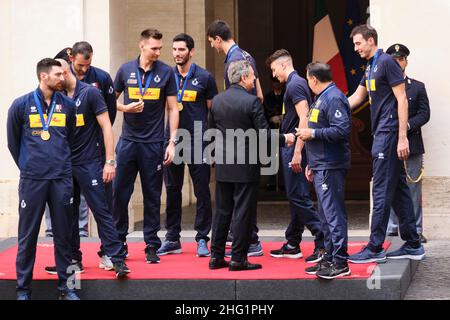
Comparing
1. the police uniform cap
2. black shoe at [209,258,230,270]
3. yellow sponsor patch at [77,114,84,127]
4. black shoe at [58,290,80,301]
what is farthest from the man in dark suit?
the police uniform cap

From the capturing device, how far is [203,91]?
10305 millimetres

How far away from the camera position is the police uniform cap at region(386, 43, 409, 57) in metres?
11.1

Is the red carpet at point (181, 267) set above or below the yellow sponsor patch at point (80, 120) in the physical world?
below


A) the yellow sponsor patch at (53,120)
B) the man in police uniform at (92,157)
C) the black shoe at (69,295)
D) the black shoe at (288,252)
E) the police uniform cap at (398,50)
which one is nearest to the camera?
the yellow sponsor patch at (53,120)

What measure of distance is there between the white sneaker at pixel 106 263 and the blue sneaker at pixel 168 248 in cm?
96

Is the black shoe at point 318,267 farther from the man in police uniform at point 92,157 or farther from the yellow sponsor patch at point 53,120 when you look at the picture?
A: the yellow sponsor patch at point 53,120

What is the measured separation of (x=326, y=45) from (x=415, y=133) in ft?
17.1

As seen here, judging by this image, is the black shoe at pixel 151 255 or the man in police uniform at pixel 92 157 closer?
the man in police uniform at pixel 92 157

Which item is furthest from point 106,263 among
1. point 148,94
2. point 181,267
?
point 148,94

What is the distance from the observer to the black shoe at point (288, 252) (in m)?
10.1

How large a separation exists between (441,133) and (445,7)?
1438 millimetres

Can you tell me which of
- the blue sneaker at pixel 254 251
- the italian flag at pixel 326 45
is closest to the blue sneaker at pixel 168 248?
the blue sneaker at pixel 254 251
